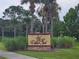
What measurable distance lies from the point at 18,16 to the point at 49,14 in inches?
1699

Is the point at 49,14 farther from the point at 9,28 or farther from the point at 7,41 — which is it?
the point at 9,28

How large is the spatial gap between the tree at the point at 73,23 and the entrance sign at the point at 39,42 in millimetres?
Result: 34258

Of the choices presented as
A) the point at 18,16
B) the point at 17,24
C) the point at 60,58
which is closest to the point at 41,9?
the point at 60,58

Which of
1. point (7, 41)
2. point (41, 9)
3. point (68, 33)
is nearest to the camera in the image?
point (7, 41)

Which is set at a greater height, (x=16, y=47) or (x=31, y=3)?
(x=31, y=3)

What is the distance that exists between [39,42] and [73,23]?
3688 centimetres

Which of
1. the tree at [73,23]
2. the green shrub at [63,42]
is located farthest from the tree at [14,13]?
the green shrub at [63,42]


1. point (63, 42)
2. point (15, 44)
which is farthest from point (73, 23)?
point (15, 44)

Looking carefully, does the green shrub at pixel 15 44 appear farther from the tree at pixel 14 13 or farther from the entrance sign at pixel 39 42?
the tree at pixel 14 13

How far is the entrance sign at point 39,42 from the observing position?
1304 inches

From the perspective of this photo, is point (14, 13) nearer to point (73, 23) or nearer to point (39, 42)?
point (73, 23)

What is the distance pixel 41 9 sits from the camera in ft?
177

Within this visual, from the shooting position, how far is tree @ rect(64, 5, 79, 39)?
223ft

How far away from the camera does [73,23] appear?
69500mm
